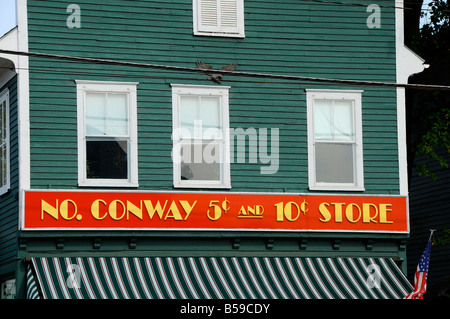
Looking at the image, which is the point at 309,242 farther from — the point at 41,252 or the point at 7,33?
the point at 7,33

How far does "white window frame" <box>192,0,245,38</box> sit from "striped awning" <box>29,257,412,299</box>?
4.80 metres

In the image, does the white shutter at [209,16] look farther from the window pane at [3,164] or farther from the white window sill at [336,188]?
the window pane at [3,164]

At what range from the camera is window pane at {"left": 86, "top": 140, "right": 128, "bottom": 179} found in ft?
71.9

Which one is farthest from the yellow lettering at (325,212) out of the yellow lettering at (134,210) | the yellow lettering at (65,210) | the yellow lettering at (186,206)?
the yellow lettering at (65,210)

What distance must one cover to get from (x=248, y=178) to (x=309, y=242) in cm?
189

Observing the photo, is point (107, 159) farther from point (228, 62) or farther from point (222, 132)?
point (228, 62)

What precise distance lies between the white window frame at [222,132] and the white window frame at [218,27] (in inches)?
47.0

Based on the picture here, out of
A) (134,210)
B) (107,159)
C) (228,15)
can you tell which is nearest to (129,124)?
(107,159)

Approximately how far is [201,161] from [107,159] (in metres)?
1.98

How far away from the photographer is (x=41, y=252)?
21281 mm

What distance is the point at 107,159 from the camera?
865 inches
